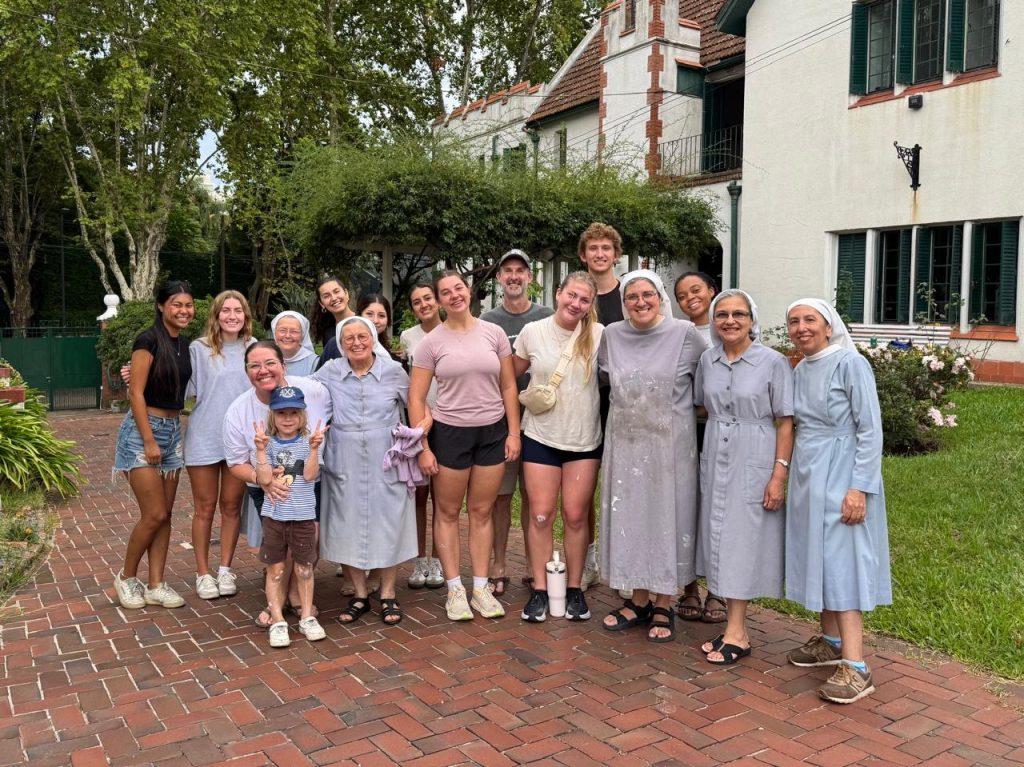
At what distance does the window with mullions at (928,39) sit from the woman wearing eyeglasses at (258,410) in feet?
39.2

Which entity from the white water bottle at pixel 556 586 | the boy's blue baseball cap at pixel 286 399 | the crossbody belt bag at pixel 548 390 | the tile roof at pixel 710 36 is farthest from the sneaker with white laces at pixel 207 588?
the tile roof at pixel 710 36

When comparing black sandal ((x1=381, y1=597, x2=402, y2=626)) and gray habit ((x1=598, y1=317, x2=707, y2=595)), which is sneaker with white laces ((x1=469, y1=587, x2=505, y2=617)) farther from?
gray habit ((x1=598, y1=317, x2=707, y2=595))

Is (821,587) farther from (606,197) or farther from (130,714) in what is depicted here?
(606,197)

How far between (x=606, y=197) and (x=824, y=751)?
12.5m

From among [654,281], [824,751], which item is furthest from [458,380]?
[824,751]

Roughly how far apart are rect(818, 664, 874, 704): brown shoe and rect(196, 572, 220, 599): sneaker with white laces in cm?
360

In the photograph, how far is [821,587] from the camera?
393 centimetres

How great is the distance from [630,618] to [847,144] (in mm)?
11588

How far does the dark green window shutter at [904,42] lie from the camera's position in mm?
13070

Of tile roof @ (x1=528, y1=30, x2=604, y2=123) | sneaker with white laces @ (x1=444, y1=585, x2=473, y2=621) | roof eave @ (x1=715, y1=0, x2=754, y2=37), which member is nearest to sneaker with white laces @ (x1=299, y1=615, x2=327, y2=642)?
sneaker with white laces @ (x1=444, y1=585, x2=473, y2=621)

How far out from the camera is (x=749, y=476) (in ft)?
13.8

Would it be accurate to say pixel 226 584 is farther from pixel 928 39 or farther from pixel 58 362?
pixel 58 362

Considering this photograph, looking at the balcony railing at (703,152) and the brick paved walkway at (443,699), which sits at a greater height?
the balcony railing at (703,152)

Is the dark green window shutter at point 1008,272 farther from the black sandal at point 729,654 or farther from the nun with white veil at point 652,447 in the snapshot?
the black sandal at point 729,654
